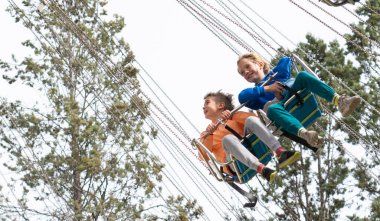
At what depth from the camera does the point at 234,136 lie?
327 inches

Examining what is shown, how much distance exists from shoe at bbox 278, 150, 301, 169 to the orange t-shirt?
2.68ft

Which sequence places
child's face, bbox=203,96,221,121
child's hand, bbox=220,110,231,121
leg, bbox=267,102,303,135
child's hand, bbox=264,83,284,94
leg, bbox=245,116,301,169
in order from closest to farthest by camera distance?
leg, bbox=245,116,301,169 < leg, bbox=267,102,303,135 < child's hand, bbox=264,83,284,94 < child's hand, bbox=220,110,231,121 < child's face, bbox=203,96,221,121

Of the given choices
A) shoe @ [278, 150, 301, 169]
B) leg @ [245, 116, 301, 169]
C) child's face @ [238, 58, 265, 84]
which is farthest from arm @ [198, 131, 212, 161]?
Result: shoe @ [278, 150, 301, 169]

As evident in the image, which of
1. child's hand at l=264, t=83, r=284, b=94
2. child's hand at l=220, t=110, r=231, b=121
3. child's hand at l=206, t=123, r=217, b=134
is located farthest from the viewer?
child's hand at l=206, t=123, r=217, b=134

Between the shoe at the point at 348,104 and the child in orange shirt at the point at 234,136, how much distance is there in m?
0.50

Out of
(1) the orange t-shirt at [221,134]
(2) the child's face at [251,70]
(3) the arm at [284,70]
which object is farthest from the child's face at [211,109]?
(3) the arm at [284,70]

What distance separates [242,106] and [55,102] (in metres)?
13.3

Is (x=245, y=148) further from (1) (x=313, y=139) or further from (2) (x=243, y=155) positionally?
(1) (x=313, y=139)

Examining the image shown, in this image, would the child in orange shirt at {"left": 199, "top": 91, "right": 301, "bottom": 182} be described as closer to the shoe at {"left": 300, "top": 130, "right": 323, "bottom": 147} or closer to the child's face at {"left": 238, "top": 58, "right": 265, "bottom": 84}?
the shoe at {"left": 300, "top": 130, "right": 323, "bottom": 147}

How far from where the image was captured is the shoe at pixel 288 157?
24.8 ft

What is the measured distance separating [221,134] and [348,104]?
1.38 m

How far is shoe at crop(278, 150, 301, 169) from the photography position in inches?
298

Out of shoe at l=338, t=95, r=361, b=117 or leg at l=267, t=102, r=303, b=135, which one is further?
leg at l=267, t=102, r=303, b=135

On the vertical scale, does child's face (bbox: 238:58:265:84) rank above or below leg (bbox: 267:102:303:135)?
above
